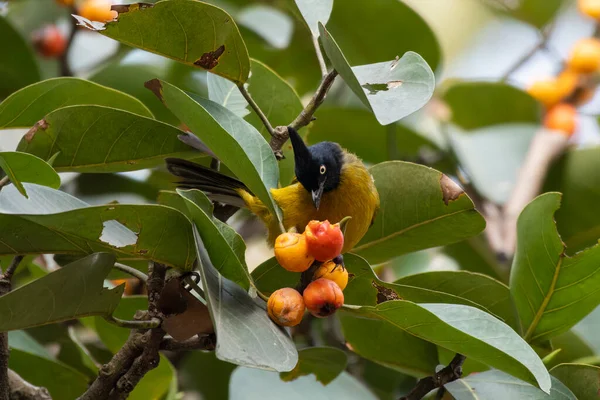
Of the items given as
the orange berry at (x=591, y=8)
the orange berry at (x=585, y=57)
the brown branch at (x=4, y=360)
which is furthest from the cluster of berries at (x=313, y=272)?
the orange berry at (x=591, y=8)

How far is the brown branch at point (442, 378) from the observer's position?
1.32 metres

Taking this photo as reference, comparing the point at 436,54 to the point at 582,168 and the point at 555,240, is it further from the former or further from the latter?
the point at 555,240

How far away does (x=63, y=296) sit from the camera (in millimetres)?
1111

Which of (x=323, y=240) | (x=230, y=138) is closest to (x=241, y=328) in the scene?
(x=323, y=240)

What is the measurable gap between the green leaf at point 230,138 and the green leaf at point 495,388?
17.9 inches

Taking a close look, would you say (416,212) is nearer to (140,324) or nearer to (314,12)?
(314,12)

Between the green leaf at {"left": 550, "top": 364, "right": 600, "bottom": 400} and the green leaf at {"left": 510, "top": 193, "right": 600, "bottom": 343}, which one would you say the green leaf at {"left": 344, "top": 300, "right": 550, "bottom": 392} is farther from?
the green leaf at {"left": 510, "top": 193, "right": 600, "bottom": 343}

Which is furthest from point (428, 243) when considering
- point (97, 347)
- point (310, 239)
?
point (97, 347)

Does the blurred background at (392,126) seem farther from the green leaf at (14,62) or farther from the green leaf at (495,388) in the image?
the green leaf at (495,388)

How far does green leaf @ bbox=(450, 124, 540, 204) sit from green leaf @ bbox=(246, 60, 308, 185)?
4.19 feet

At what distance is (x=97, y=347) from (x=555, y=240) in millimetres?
1288

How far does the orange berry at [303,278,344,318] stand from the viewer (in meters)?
1.11

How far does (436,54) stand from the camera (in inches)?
99.2

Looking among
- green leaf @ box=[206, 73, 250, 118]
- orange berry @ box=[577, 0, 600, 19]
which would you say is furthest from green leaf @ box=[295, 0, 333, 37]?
orange berry @ box=[577, 0, 600, 19]
